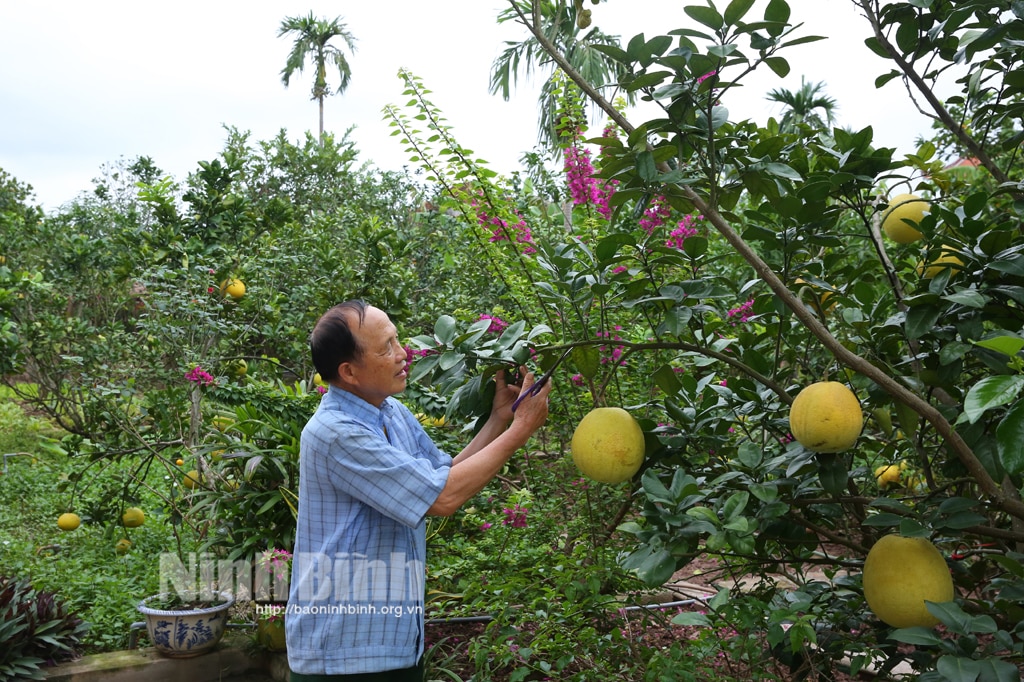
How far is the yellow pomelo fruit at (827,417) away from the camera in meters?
1.34

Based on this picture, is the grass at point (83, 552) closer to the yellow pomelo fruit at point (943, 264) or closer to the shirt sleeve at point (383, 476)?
the shirt sleeve at point (383, 476)

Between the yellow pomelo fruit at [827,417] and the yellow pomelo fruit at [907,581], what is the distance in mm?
203

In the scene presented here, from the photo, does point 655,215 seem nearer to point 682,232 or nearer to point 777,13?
point 682,232

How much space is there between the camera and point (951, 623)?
1250 millimetres

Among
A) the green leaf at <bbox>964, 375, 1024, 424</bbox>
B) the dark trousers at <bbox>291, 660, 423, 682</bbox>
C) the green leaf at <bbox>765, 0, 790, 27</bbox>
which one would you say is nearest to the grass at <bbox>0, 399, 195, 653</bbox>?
the dark trousers at <bbox>291, 660, 423, 682</bbox>

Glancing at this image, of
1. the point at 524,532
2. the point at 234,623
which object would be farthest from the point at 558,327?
the point at 234,623

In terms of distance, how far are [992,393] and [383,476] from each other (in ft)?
3.41

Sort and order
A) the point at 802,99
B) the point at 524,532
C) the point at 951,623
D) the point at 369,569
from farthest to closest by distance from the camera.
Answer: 1. the point at 802,99
2. the point at 524,532
3. the point at 369,569
4. the point at 951,623

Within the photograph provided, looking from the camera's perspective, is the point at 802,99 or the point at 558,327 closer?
the point at 558,327

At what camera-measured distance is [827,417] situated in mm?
1343

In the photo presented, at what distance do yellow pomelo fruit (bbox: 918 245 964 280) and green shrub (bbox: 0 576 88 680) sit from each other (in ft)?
10.5

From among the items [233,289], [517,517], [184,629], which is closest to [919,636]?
[517,517]

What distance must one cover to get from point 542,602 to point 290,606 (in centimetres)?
86

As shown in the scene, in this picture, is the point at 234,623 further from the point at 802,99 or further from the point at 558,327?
the point at 802,99
